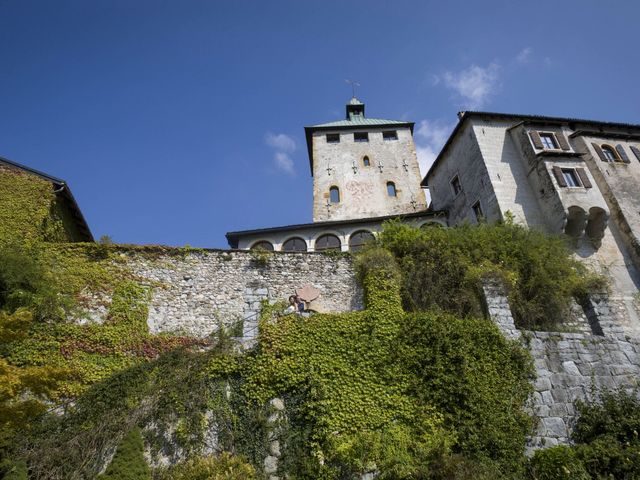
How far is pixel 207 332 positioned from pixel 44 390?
530 centimetres

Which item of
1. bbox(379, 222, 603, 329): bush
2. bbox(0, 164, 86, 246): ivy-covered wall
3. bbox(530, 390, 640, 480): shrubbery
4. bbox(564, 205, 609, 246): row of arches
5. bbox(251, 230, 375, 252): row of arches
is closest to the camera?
bbox(530, 390, 640, 480): shrubbery

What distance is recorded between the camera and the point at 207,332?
13.5m

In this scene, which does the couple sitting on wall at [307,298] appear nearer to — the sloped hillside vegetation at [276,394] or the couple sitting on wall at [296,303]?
the couple sitting on wall at [296,303]

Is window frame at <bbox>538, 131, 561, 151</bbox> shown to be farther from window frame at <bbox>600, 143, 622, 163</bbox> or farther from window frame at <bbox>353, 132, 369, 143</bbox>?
window frame at <bbox>353, 132, 369, 143</bbox>

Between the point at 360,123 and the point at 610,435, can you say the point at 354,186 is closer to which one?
the point at 360,123

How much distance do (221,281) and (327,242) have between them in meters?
9.08

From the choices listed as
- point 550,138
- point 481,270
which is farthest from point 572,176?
point 481,270

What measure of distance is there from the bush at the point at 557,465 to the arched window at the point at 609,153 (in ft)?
56.8

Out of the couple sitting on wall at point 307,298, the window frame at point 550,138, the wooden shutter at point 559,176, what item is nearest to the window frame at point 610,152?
the window frame at point 550,138

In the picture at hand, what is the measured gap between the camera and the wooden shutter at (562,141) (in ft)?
68.0

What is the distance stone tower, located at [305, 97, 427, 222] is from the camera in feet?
94.4

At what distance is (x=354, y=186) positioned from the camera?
97.7 ft

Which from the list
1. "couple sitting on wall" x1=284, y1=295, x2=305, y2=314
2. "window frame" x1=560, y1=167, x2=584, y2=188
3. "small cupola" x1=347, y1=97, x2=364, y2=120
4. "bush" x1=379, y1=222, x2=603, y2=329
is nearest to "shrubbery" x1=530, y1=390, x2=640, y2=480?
"bush" x1=379, y1=222, x2=603, y2=329

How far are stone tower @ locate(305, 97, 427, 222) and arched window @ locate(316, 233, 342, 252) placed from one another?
17.6 ft
